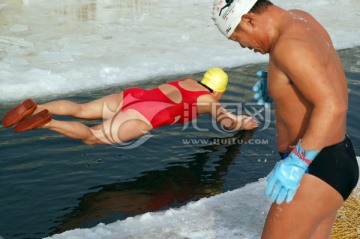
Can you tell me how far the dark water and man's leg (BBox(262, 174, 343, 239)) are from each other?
7.51ft

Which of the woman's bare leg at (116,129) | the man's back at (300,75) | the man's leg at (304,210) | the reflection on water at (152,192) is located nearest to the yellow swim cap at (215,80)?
the reflection on water at (152,192)

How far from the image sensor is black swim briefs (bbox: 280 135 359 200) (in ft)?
8.86

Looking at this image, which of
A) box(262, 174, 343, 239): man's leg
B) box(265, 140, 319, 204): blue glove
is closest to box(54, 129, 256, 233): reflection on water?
box(262, 174, 343, 239): man's leg

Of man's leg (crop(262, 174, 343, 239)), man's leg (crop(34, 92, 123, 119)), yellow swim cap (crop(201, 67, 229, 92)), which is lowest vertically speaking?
man's leg (crop(34, 92, 123, 119))

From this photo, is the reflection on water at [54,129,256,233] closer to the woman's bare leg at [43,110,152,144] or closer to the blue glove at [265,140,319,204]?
the woman's bare leg at [43,110,152,144]

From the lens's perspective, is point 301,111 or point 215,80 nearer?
point 301,111

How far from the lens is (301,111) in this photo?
8.98 feet

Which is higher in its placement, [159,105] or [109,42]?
[159,105]

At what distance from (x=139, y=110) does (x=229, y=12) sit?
10.8 feet

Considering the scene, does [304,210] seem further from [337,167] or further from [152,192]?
[152,192]

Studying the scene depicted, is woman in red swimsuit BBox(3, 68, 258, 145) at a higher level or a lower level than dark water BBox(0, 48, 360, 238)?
higher

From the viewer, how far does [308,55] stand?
2467 millimetres

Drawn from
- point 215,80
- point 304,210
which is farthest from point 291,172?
point 215,80

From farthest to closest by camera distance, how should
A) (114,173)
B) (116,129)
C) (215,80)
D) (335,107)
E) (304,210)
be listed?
(215,80), (116,129), (114,173), (304,210), (335,107)
